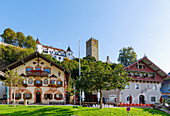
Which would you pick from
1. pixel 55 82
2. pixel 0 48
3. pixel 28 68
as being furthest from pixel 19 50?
pixel 55 82

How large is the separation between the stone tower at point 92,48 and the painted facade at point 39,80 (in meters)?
83.0

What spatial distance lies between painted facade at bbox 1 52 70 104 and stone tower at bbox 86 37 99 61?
272ft

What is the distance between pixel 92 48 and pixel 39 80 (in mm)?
86499

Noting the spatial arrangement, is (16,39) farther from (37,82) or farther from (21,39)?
(37,82)

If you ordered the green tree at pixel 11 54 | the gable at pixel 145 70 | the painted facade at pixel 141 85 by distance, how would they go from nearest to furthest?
the painted facade at pixel 141 85 → the gable at pixel 145 70 → the green tree at pixel 11 54

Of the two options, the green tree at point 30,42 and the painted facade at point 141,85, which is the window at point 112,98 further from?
the green tree at point 30,42

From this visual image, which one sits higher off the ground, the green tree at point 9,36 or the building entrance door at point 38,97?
the green tree at point 9,36

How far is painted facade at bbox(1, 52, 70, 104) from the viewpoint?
29.1 m

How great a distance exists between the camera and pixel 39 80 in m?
30.1

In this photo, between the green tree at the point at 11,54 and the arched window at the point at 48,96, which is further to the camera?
the green tree at the point at 11,54

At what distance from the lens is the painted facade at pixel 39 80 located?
29.1 m

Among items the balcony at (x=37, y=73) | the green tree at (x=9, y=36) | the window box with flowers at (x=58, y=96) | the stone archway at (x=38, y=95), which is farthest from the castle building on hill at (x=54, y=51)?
the window box with flowers at (x=58, y=96)

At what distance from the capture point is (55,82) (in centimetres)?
3053

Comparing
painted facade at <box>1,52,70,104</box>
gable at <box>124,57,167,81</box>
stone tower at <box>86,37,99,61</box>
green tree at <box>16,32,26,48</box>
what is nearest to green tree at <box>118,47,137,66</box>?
gable at <box>124,57,167,81</box>
